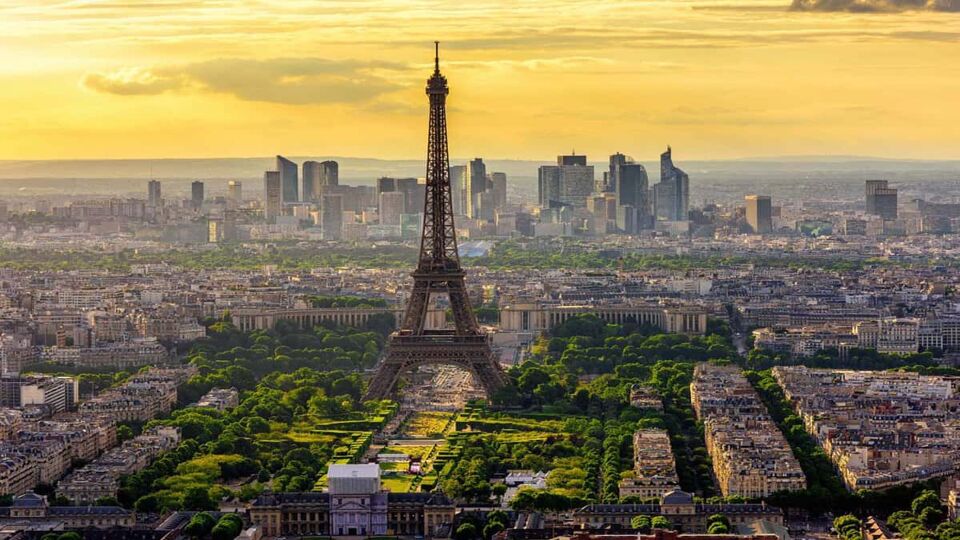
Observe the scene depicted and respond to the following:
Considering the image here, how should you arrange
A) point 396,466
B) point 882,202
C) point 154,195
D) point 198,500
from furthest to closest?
point 154,195 → point 882,202 → point 396,466 → point 198,500

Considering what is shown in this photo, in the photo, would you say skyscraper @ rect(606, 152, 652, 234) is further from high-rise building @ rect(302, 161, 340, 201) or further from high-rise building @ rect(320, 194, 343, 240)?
high-rise building @ rect(302, 161, 340, 201)

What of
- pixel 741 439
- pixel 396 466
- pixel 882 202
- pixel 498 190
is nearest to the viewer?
pixel 396 466

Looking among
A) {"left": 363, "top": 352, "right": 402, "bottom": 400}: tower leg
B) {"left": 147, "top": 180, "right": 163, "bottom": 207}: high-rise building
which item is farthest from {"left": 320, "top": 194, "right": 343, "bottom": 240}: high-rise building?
{"left": 363, "top": 352, "right": 402, "bottom": 400}: tower leg

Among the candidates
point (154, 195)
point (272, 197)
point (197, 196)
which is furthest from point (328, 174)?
point (154, 195)

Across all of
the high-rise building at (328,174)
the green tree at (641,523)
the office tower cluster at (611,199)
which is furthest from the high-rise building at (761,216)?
the green tree at (641,523)

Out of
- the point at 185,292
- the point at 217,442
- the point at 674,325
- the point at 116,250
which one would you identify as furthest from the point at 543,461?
the point at 116,250

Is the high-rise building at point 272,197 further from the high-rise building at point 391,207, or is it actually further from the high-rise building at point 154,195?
the high-rise building at point 154,195

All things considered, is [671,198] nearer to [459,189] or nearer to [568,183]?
[568,183]
